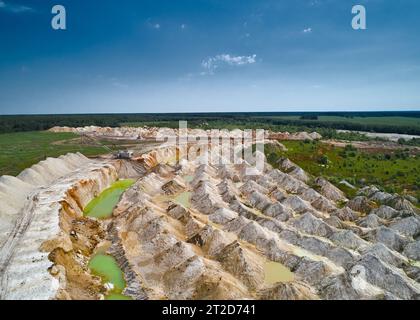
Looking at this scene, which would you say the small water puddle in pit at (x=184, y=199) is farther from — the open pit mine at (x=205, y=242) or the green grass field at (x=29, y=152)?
the green grass field at (x=29, y=152)

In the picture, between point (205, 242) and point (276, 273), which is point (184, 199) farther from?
point (276, 273)

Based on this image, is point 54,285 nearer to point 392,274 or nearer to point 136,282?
point 136,282

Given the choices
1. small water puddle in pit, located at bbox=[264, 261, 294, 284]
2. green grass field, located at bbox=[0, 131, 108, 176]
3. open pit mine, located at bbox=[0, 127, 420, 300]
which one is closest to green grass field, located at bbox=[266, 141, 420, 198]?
open pit mine, located at bbox=[0, 127, 420, 300]

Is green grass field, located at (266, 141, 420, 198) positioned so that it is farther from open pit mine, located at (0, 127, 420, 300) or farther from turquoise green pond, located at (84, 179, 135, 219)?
turquoise green pond, located at (84, 179, 135, 219)

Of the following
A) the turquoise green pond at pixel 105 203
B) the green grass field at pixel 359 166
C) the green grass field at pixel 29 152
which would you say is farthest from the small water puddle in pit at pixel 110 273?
the green grass field at pixel 359 166

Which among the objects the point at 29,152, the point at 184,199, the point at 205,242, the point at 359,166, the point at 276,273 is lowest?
the point at 276,273

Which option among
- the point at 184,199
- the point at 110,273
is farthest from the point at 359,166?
the point at 110,273

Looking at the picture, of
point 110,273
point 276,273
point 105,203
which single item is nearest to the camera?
point 276,273
